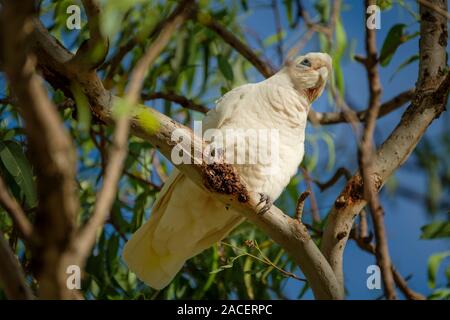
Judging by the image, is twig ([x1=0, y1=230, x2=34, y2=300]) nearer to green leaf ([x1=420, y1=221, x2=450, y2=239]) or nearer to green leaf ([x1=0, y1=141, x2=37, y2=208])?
green leaf ([x1=0, y1=141, x2=37, y2=208])

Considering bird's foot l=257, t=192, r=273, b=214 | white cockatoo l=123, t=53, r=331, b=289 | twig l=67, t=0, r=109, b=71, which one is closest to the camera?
twig l=67, t=0, r=109, b=71

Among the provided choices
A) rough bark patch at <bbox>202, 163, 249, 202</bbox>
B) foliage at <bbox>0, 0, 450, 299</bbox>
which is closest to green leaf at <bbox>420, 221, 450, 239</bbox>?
foliage at <bbox>0, 0, 450, 299</bbox>

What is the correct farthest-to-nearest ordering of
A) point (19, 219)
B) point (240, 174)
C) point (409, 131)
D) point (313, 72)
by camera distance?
point (313, 72) → point (240, 174) → point (409, 131) → point (19, 219)

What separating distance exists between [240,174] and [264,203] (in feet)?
1.20

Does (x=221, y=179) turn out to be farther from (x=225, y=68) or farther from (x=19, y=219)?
(x=225, y=68)

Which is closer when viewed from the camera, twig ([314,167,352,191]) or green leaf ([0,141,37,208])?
green leaf ([0,141,37,208])

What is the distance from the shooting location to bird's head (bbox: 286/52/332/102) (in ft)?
8.18

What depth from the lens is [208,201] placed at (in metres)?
2.34

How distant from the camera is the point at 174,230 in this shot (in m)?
2.37

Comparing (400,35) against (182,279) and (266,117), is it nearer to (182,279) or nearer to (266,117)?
(266,117)

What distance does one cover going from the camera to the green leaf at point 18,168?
Answer: 2.11 meters

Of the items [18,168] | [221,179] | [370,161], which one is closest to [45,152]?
[370,161]

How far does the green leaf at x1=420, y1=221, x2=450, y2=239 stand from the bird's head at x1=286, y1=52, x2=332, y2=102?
0.61 m

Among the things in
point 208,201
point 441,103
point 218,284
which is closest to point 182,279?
point 218,284
